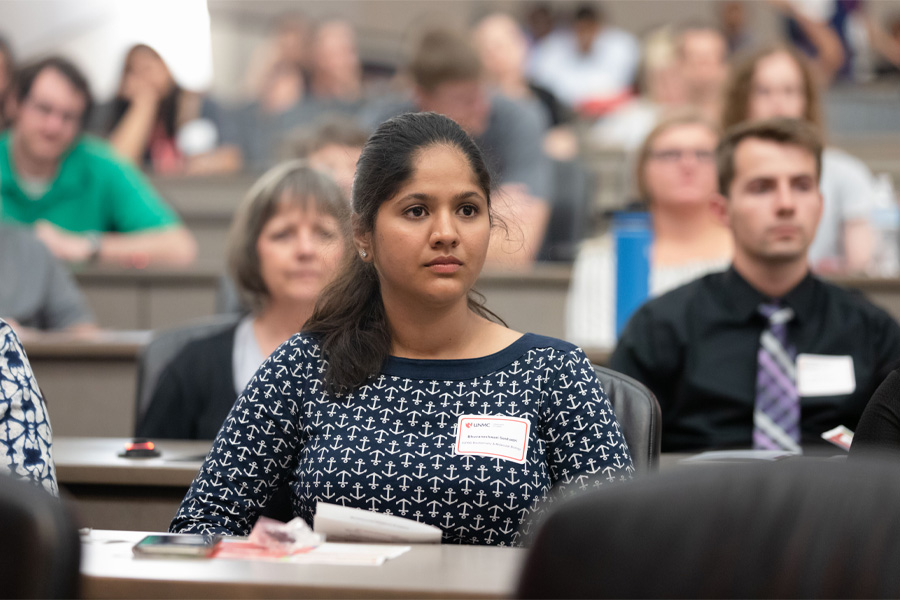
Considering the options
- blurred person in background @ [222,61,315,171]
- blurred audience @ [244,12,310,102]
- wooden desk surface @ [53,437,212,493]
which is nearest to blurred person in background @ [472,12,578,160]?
blurred person in background @ [222,61,315,171]

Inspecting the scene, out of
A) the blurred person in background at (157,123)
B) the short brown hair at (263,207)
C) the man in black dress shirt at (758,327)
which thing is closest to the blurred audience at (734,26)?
the blurred person in background at (157,123)

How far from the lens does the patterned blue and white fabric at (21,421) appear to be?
1504 millimetres

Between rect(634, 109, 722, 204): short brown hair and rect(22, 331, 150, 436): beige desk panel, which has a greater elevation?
rect(634, 109, 722, 204): short brown hair

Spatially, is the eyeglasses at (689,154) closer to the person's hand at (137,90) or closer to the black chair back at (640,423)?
the black chair back at (640,423)

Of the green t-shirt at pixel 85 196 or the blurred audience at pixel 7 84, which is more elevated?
the blurred audience at pixel 7 84

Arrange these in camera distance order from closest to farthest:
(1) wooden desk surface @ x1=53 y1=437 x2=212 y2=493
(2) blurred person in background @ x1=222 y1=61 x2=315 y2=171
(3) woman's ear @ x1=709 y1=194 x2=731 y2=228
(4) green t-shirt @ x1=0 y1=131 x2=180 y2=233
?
(1) wooden desk surface @ x1=53 y1=437 x2=212 y2=493 → (3) woman's ear @ x1=709 y1=194 x2=731 y2=228 → (4) green t-shirt @ x1=0 y1=131 x2=180 y2=233 → (2) blurred person in background @ x1=222 y1=61 x2=315 y2=171

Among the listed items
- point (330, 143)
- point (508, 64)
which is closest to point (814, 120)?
point (330, 143)

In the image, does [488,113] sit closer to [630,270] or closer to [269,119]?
[630,270]

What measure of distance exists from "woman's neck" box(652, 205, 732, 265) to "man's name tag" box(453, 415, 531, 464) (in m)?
1.93

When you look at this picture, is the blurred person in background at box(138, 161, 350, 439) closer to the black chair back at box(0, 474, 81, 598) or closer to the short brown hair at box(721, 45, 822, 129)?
the short brown hair at box(721, 45, 822, 129)

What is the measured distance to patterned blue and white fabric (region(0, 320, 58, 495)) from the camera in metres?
1.50

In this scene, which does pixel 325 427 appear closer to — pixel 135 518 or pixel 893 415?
pixel 135 518

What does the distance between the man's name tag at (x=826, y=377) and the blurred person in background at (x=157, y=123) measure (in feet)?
13.0

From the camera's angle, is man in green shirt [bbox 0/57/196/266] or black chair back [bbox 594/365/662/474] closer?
black chair back [bbox 594/365/662/474]
